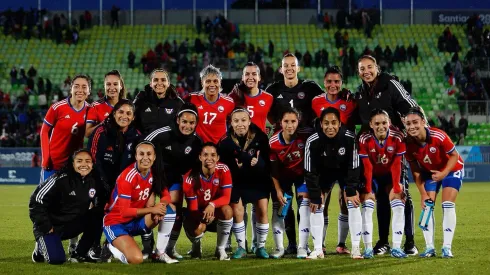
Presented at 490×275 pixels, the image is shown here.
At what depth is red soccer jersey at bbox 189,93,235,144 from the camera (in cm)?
914

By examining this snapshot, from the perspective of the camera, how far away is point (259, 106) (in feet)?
30.6

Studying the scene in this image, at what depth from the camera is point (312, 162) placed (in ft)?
27.5

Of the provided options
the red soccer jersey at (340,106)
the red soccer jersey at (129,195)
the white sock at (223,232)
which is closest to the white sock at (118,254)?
the red soccer jersey at (129,195)

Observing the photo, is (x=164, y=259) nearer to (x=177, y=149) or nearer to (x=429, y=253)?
(x=177, y=149)

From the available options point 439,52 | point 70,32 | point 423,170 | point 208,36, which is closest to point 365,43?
point 439,52

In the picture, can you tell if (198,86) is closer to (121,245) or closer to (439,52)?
(439,52)

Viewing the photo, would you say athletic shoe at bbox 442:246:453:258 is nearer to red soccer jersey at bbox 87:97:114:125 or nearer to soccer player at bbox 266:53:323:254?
soccer player at bbox 266:53:323:254

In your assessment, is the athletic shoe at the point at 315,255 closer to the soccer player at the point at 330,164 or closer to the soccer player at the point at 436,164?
the soccer player at the point at 330,164

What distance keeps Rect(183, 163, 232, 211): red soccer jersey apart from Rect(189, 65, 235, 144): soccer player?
750 millimetres

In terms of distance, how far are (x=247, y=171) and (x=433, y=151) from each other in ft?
6.42

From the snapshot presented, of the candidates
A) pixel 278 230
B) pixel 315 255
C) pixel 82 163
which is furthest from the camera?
pixel 278 230

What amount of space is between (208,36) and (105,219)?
24022 mm

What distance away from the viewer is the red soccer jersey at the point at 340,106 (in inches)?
359

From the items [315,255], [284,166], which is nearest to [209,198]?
[284,166]
